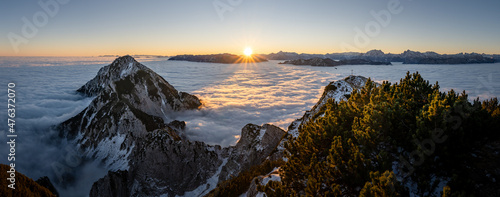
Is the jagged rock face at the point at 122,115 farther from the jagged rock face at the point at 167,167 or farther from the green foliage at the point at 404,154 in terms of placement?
the green foliage at the point at 404,154

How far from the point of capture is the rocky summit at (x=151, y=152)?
2770 centimetres

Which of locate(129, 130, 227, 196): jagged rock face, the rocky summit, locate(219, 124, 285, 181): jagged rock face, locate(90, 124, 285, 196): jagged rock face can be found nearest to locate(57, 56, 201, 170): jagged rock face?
the rocky summit

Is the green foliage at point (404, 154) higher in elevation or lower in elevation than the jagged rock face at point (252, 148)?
higher

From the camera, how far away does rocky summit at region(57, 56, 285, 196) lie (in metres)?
27.7

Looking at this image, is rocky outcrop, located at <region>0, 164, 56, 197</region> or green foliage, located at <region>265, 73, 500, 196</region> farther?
rocky outcrop, located at <region>0, 164, 56, 197</region>

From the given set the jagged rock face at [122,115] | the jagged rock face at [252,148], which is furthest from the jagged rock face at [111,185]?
the jagged rock face at [252,148]

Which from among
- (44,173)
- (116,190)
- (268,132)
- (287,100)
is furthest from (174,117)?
(287,100)

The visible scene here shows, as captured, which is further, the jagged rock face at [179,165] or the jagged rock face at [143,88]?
the jagged rock face at [143,88]

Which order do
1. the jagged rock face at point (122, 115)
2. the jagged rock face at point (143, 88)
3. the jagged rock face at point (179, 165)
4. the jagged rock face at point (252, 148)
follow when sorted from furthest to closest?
the jagged rock face at point (143, 88) → the jagged rock face at point (122, 115) → the jagged rock face at point (179, 165) → the jagged rock face at point (252, 148)

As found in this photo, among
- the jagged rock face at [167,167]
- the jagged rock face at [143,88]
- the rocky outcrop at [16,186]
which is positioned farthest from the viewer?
the jagged rock face at [143,88]

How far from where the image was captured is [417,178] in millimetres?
6125

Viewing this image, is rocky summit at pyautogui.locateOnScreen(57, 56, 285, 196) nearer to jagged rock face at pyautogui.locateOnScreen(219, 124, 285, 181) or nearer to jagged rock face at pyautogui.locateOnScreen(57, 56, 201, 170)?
jagged rock face at pyautogui.locateOnScreen(219, 124, 285, 181)

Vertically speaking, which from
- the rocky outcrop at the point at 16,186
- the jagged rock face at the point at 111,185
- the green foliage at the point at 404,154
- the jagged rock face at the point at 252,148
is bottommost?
the jagged rock face at the point at 111,185

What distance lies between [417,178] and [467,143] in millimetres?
1800
